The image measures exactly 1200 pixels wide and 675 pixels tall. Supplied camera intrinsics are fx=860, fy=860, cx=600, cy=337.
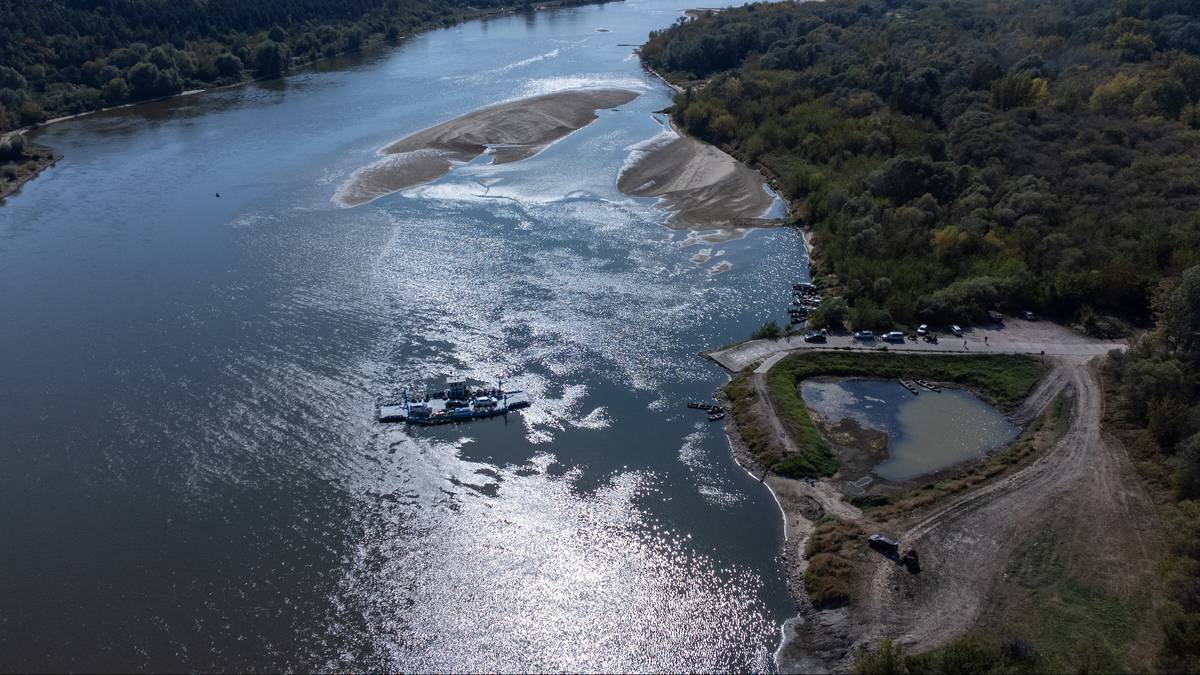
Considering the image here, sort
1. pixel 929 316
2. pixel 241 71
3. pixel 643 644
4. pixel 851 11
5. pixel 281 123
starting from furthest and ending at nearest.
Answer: pixel 851 11 → pixel 241 71 → pixel 281 123 → pixel 929 316 → pixel 643 644

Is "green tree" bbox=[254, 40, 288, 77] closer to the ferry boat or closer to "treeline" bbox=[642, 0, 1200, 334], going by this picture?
"treeline" bbox=[642, 0, 1200, 334]

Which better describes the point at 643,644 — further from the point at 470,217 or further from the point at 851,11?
the point at 851,11

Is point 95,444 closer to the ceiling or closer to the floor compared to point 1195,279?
closer to the floor

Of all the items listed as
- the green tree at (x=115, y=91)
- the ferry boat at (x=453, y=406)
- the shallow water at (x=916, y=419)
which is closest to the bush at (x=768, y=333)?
the shallow water at (x=916, y=419)

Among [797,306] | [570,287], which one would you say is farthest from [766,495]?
[570,287]

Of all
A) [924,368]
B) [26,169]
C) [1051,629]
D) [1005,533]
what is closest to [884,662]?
[1051,629]

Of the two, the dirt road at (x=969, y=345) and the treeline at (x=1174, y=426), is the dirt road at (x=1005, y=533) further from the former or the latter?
the dirt road at (x=969, y=345)
